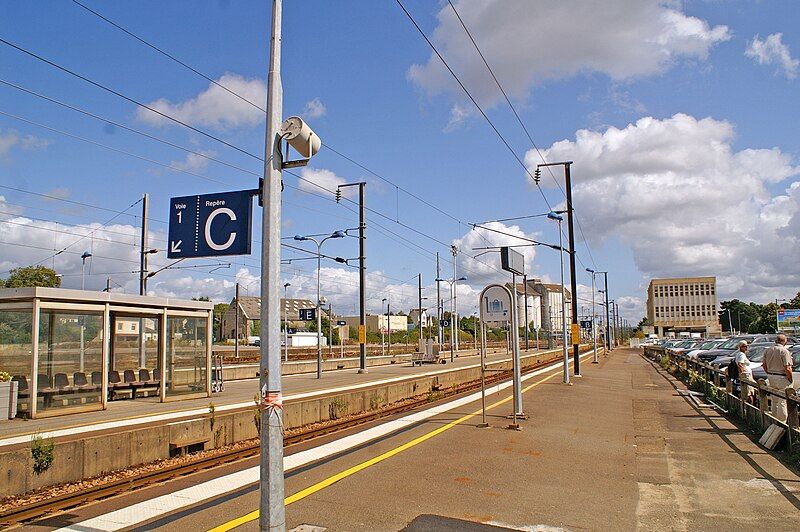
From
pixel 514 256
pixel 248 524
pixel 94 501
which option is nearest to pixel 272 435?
pixel 248 524

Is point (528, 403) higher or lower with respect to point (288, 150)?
lower

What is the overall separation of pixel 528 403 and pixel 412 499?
10.7m

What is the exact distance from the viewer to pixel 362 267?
3547 centimetres

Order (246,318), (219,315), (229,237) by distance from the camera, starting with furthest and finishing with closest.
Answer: (219,315)
(246,318)
(229,237)

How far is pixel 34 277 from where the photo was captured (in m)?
54.7

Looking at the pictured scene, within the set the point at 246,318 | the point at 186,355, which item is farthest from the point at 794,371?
the point at 246,318

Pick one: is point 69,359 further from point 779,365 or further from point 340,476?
point 779,365

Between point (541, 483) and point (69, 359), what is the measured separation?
12200mm

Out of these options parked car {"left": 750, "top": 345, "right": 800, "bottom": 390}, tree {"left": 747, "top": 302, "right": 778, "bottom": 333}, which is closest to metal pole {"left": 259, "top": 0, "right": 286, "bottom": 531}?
parked car {"left": 750, "top": 345, "right": 800, "bottom": 390}

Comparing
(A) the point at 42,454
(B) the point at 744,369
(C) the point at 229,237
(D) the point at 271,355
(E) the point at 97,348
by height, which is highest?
(C) the point at 229,237

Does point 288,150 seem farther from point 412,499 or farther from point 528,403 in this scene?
point 528,403

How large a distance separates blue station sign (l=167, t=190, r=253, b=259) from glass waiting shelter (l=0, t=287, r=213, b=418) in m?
2.40

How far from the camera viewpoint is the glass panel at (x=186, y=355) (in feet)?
61.0

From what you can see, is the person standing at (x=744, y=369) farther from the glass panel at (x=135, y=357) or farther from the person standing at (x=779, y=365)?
the glass panel at (x=135, y=357)
